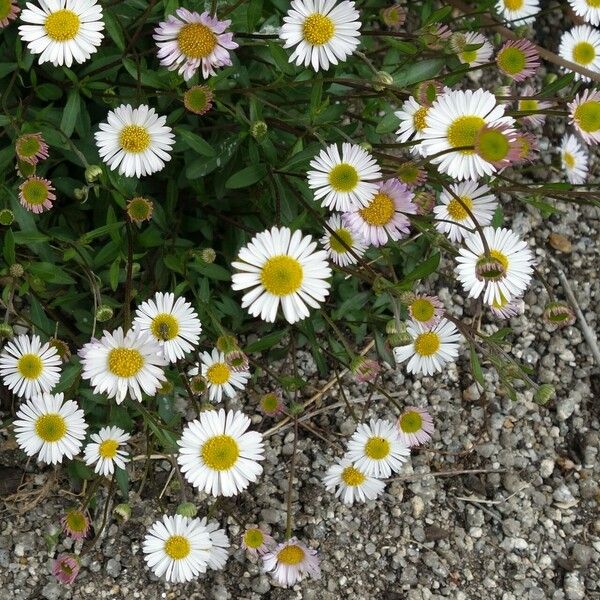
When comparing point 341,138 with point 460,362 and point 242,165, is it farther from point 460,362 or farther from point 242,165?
point 460,362

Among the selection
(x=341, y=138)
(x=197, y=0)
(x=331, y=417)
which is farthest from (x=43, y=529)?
(x=197, y=0)

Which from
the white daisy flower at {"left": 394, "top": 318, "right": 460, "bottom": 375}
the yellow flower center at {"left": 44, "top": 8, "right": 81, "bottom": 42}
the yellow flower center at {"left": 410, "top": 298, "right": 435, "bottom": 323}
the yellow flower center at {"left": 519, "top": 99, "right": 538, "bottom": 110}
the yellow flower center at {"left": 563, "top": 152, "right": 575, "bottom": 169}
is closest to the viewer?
the yellow flower center at {"left": 44, "top": 8, "right": 81, "bottom": 42}

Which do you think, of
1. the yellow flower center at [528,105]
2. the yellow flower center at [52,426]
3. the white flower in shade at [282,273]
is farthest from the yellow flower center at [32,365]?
the yellow flower center at [528,105]

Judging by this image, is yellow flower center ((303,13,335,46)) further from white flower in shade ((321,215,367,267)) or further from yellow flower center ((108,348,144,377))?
yellow flower center ((108,348,144,377))

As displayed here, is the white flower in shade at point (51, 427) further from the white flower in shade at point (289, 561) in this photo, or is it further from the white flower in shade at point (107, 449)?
the white flower in shade at point (289, 561)

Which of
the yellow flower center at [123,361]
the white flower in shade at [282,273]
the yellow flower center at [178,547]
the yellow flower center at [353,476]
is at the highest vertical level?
the white flower in shade at [282,273]

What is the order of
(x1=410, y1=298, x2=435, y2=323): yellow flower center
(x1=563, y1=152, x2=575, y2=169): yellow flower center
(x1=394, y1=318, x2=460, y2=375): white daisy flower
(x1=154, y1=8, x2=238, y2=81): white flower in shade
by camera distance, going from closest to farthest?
(x1=154, y1=8, x2=238, y2=81): white flower in shade
(x1=410, y1=298, x2=435, y2=323): yellow flower center
(x1=394, y1=318, x2=460, y2=375): white daisy flower
(x1=563, y1=152, x2=575, y2=169): yellow flower center

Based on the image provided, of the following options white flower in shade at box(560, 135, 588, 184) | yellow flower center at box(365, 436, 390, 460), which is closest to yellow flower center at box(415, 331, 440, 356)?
yellow flower center at box(365, 436, 390, 460)

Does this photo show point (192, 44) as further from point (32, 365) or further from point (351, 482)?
point (351, 482)
